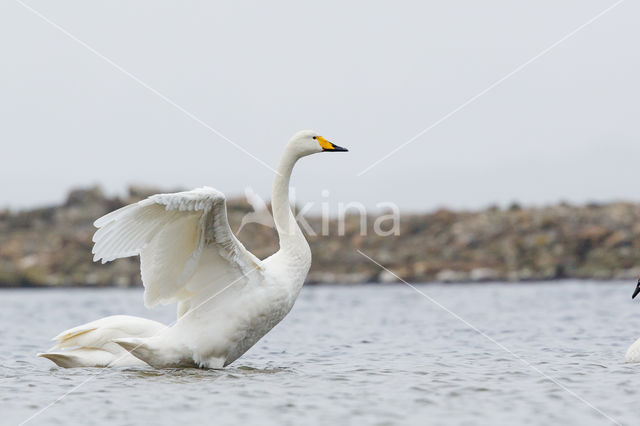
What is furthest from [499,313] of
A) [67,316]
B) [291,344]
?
[67,316]

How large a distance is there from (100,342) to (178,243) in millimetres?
1666

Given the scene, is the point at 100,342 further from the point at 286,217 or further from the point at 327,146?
the point at 327,146

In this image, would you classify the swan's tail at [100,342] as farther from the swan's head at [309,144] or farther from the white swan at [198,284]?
the swan's head at [309,144]

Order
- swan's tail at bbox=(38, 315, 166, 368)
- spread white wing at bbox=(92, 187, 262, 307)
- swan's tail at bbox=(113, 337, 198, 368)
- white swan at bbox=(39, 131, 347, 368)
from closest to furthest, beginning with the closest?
spread white wing at bbox=(92, 187, 262, 307) → white swan at bbox=(39, 131, 347, 368) → swan's tail at bbox=(113, 337, 198, 368) → swan's tail at bbox=(38, 315, 166, 368)

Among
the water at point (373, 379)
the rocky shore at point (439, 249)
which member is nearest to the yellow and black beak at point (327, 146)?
the water at point (373, 379)

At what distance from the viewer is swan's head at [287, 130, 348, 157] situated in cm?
1041

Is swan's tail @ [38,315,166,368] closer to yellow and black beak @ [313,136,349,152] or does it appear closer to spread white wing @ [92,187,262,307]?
spread white wing @ [92,187,262,307]

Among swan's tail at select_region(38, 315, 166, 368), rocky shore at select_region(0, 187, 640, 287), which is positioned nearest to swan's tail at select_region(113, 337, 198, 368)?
swan's tail at select_region(38, 315, 166, 368)

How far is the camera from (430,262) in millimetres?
32125

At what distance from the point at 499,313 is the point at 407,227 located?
1612 cm

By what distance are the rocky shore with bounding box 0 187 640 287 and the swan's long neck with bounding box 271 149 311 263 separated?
2059 cm

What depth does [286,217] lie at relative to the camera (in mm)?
10188

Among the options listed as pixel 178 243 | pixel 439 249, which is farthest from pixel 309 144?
pixel 439 249

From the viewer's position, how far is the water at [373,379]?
791 cm
